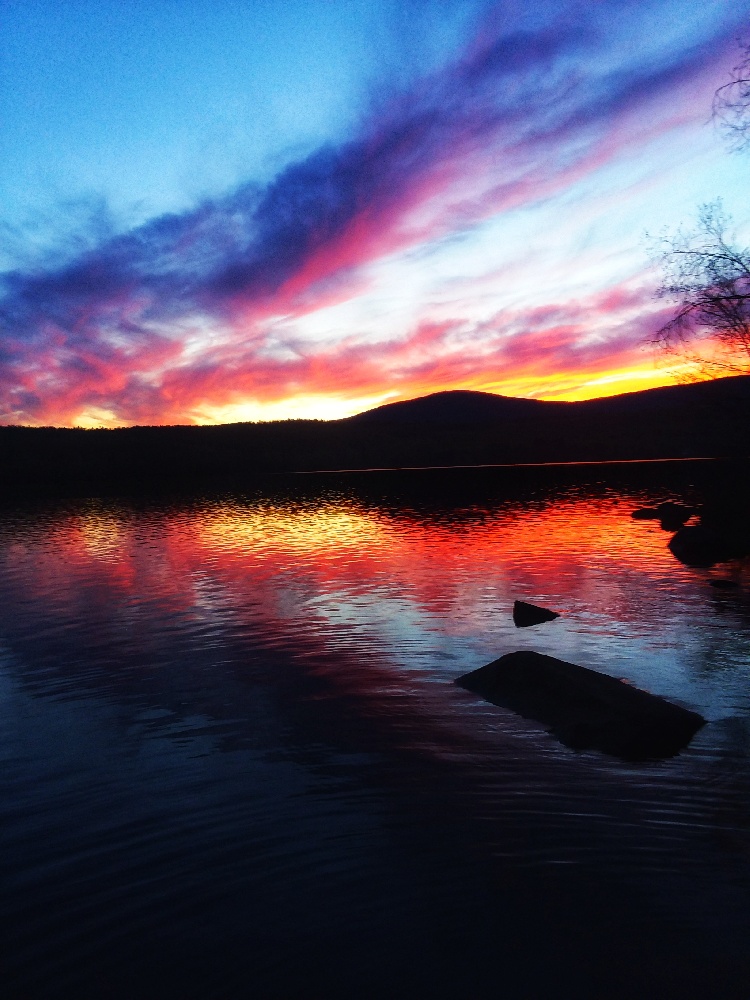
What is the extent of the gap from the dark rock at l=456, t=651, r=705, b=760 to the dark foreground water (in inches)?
10.2

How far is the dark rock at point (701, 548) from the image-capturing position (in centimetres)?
2506

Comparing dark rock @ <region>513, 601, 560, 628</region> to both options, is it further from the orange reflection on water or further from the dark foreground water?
the orange reflection on water

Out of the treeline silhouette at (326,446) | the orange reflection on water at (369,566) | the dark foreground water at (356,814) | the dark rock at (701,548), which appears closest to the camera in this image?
the dark foreground water at (356,814)

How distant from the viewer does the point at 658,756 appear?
29.1ft

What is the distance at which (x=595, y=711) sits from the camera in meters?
9.35

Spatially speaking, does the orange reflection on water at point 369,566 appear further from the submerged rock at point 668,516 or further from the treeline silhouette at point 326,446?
the treeline silhouette at point 326,446

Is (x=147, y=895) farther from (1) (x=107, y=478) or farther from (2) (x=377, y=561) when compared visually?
(1) (x=107, y=478)

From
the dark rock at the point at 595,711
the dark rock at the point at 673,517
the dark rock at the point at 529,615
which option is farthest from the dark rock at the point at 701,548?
the dark rock at the point at 595,711

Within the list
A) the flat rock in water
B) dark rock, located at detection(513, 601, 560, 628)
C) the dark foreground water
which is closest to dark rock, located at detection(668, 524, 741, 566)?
the dark foreground water

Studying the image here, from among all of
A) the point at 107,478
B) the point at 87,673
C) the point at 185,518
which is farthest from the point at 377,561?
the point at 107,478

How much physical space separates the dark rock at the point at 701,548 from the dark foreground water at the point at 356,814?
6.86 m

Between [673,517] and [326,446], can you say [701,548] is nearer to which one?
[673,517]

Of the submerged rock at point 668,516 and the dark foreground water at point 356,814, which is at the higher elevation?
the dark foreground water at point 356,814

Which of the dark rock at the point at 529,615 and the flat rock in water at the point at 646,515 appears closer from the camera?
the dark rock at the point at 529,615
